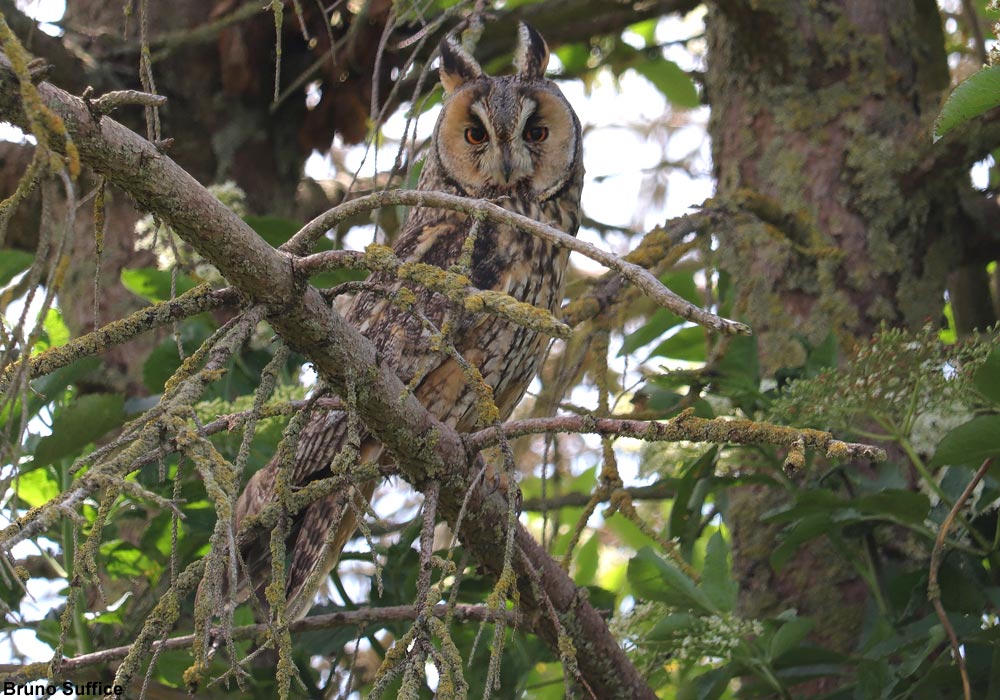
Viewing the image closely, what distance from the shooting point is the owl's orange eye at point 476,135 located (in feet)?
8.56

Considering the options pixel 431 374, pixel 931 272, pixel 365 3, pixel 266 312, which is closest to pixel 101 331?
pixel 266 312

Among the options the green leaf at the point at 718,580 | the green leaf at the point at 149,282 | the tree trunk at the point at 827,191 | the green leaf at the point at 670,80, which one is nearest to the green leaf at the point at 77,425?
the green leaf at the point at 149,282

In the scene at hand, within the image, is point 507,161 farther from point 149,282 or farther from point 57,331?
point 57,331

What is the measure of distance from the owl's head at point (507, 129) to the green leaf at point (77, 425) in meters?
1.10

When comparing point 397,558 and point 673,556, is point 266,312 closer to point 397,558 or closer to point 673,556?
point 673,556

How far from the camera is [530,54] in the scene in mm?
2721

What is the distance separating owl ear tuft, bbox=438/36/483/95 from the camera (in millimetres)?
2689

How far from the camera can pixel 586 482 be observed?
3582 millimetres


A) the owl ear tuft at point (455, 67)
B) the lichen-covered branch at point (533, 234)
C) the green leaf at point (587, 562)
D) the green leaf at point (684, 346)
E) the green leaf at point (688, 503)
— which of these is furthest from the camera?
the green leaf at point (587, 562)

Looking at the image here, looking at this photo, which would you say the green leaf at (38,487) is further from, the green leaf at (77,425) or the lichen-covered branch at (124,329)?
the lichen-covered branch at (124,329)

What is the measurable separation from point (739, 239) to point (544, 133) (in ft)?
2.03

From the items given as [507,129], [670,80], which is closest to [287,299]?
[507,129]

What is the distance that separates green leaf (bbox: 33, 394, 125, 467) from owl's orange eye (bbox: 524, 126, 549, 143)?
121 centimetres

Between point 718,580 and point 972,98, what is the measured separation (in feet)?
3.26
